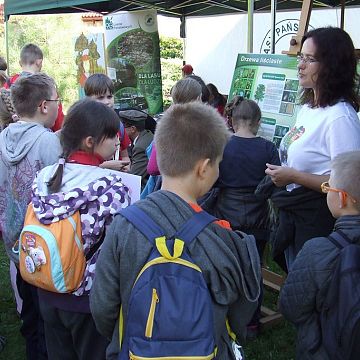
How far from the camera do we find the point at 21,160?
7.80 ft

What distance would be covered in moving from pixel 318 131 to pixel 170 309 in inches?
52.0

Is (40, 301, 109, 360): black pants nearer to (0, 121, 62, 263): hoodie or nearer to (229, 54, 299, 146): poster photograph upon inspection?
(0, 121, 62, 263): hoodie

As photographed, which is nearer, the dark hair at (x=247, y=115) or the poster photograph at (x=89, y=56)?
the dark hair at (x=247, y=115)

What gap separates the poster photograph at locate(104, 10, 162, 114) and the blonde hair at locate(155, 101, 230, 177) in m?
5.09

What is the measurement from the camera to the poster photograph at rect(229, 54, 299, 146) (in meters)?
3.63

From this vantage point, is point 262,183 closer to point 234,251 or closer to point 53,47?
point 234,251

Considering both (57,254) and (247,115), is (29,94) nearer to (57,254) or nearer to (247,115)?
(57,254)

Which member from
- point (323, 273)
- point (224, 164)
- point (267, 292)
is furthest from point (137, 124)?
point (323, 273)

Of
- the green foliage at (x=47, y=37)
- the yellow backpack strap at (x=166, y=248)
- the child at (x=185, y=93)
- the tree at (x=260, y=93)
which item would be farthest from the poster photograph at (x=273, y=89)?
the green foliage at (x=47, y=37)

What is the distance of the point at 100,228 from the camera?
1848 millimetres

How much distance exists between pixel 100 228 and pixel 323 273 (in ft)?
2.72

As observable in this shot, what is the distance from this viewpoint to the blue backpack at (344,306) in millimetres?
1594

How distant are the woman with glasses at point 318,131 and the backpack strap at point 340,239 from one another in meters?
0.54

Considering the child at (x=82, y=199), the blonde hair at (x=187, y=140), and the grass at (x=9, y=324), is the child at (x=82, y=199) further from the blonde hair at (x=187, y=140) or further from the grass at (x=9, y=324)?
the grass at (x=9, y=324)
